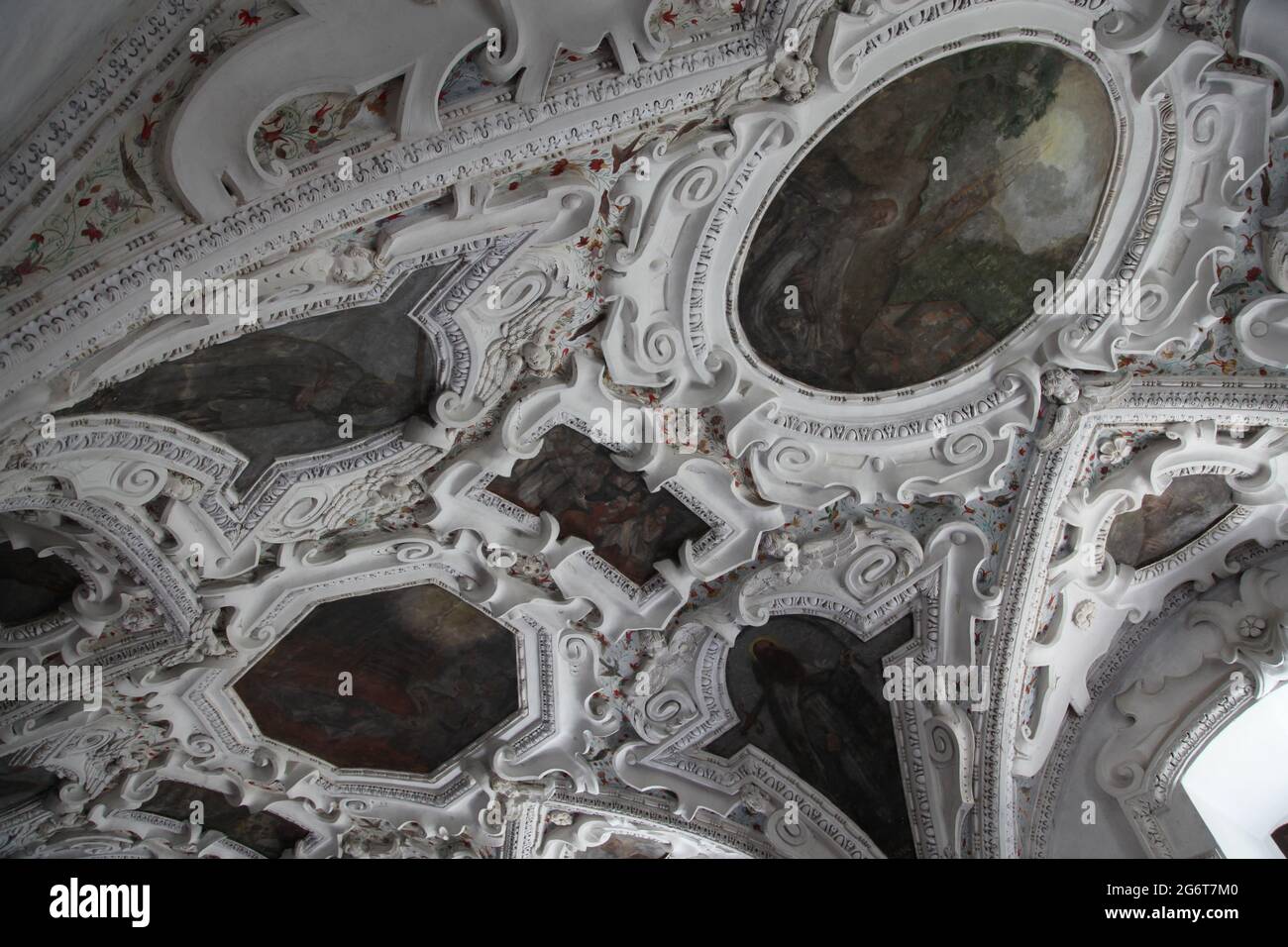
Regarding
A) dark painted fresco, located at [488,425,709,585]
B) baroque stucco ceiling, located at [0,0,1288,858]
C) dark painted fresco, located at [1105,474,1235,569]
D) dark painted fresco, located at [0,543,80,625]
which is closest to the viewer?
baroque stucco ceiling, located at [0,0,1288,858]

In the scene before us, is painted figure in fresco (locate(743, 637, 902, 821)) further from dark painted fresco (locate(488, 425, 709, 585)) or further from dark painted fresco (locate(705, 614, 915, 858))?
dark painted fresco (locate(488, 425, 709, 585))

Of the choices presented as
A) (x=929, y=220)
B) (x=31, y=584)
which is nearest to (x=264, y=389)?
(x=31, y=584)

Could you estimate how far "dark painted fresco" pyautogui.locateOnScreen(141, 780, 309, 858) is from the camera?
38.7ft

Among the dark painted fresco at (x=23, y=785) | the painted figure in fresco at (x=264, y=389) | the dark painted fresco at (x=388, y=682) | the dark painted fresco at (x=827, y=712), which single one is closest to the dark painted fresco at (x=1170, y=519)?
the dark painted fresco at (x=827, y=712)

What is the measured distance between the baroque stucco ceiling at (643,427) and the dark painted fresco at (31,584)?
4 centimetres

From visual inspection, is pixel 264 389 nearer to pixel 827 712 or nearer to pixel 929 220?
pixel 929 220

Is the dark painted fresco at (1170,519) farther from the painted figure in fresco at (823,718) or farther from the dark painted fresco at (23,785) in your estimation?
the dark painted fresco at (23,785)

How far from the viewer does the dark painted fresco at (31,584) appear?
8.65 m

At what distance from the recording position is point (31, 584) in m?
8.84

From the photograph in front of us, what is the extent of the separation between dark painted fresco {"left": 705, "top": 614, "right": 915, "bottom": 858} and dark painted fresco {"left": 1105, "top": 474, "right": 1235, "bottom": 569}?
→ 85.7 inches

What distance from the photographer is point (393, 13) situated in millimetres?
6277

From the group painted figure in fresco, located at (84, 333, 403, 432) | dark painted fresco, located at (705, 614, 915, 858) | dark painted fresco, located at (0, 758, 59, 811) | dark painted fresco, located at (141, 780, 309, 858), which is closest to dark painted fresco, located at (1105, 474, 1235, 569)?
dark painted fresco, located at (705, 614, 915, 858)

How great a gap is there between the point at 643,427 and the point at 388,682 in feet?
12.5
